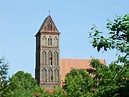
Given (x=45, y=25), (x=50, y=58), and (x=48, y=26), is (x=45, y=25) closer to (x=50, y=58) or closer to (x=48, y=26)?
(x=48, y=26)

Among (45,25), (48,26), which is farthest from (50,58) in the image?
(45,25)

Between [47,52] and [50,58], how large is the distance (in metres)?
1.64

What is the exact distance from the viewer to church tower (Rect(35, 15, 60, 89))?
113438mm

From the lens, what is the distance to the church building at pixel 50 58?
114 m

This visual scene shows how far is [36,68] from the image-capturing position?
379 feet

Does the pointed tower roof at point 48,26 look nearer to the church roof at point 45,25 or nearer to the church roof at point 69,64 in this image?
the church roof at point 45,25

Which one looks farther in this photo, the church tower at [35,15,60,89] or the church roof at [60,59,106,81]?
the church roof at [60,59,106,81]

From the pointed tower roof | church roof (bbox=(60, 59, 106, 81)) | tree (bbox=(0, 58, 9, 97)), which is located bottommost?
tree (bbox=(0, 58, 9, 97))

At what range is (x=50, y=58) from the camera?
376 feet

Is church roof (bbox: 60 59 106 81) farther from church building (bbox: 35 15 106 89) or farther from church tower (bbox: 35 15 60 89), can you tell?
church tower (bbox: 35 15 60 89)

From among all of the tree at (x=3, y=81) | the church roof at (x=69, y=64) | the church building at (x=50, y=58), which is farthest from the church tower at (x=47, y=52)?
the tree at (x=3, y=81)

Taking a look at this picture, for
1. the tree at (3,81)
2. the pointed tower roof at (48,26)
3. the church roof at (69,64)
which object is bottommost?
the tree at (3,81)

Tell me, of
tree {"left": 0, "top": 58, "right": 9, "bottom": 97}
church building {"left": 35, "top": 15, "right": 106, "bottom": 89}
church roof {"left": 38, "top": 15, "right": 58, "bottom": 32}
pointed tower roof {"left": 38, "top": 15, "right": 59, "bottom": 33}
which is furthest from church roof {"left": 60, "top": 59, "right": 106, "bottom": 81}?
tree {"left": 0, "top": 58, "right": 9, "bottom": 97}

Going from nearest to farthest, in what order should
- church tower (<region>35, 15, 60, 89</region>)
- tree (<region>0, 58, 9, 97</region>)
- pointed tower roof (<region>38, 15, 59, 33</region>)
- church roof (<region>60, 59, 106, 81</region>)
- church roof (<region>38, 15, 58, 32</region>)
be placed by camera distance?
tree (<region>0, 58, 9, 97</region>) < church tower (<region>35, 15, 60, 89</region>) < church roof (<region>60, 59, 106, 81</region>) < pointed tower roof (<region>38, 15, 59, 33</region>) < church roof (<region>38, 15, 58, 32</region>)
